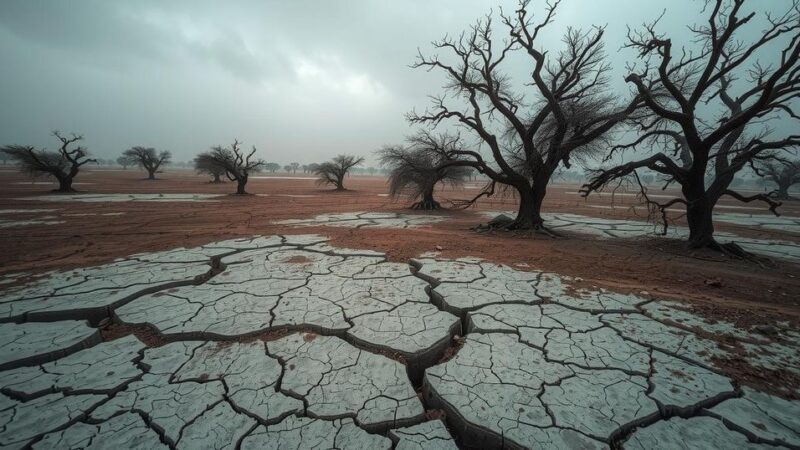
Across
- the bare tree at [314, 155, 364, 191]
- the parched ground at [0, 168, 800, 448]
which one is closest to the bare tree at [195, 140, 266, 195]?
the bare tree at [314, 155, 364, 191]

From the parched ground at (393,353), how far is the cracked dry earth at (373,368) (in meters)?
0.01

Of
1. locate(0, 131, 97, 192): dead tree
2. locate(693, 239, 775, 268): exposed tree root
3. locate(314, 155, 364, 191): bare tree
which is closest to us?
locate(693, 239, 775, 268): exposed tree root

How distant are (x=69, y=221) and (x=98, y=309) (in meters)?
8.71

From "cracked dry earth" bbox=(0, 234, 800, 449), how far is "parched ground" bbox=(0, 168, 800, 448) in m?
0.01

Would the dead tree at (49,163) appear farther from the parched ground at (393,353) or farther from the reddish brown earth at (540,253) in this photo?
the parched ground at (393,353)

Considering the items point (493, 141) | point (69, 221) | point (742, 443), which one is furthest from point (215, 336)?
point (69, 221)

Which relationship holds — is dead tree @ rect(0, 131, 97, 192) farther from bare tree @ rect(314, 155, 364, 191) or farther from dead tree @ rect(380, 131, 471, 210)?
dead tree @ rect(380, 131, 471, 210)

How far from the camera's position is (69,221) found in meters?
8.29

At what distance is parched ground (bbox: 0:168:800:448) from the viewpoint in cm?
157

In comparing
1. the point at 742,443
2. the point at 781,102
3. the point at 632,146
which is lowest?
the point at 742,443

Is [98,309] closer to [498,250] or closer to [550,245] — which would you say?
[498,250]

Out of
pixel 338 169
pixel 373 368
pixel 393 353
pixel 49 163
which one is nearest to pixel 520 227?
pixel 393 353

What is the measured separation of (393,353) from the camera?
224cm

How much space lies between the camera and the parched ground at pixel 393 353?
1.57m
